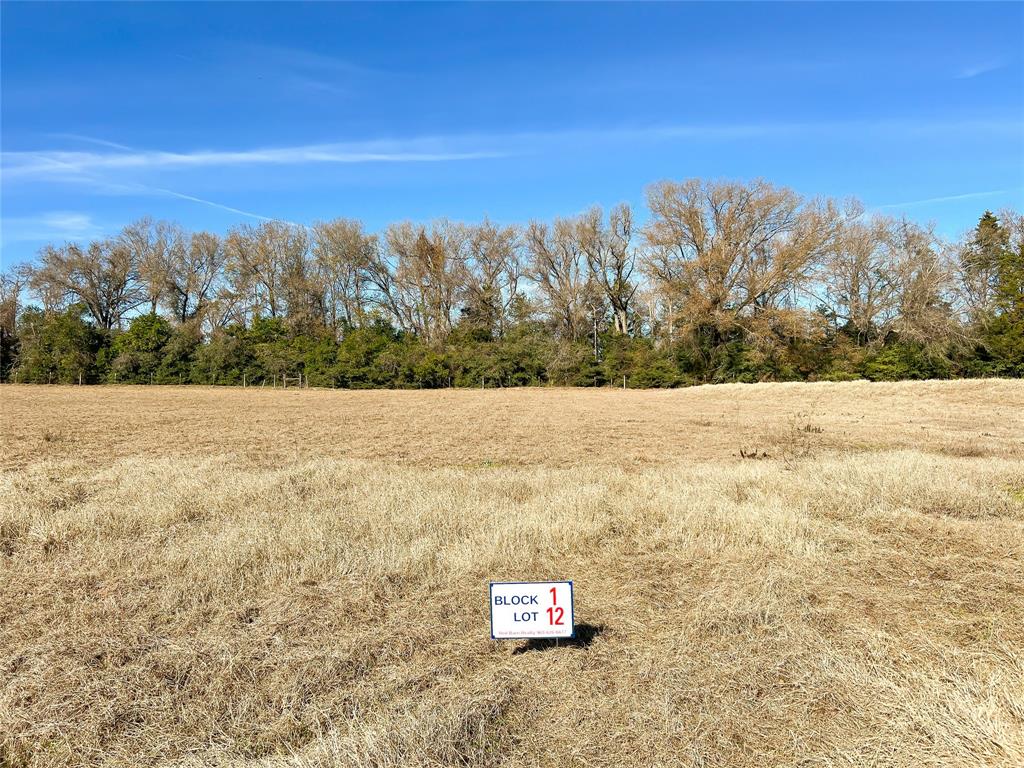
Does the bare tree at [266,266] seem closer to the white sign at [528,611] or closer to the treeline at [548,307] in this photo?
the treeline at [548,307]

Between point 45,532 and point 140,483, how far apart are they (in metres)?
2.09

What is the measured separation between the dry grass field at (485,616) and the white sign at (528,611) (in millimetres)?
156

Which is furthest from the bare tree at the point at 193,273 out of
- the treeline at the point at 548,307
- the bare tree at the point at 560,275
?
the bare tree at the point at 560,275

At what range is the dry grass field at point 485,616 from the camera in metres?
2.82

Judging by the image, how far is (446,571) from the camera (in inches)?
194

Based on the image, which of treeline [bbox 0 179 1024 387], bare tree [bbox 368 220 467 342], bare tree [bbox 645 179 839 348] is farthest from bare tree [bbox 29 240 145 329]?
bare tree [bbox 645 179 839 348]

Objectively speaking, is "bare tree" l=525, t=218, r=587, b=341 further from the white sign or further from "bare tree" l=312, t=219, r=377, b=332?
the white sign

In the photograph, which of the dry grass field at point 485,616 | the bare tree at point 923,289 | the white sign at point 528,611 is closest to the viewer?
the dry grass field at point 485,616

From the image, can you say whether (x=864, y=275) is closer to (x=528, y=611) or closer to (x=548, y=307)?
(x=548, y=307)

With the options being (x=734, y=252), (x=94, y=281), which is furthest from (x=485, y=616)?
(x=94, y=281)

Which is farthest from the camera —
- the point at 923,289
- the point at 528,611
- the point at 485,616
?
the point at 923,289

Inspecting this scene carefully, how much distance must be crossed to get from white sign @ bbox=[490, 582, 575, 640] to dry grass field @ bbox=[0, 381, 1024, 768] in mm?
156

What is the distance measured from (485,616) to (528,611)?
0.62 meters

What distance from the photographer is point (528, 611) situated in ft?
12.0
